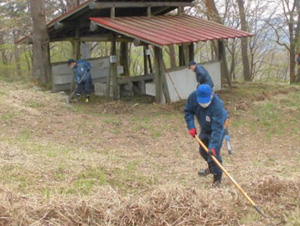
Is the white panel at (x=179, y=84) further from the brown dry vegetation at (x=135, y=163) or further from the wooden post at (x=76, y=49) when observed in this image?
the wooden post at (x=76, y=49)

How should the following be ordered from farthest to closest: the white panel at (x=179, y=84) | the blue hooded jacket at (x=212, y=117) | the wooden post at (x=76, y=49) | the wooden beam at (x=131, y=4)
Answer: the wooden post at (x=76, y=49), the white panel at (x=179, y=84), the wooden beam at (x=131, y=4), the blue hooded jacket at (x=212, y=117)

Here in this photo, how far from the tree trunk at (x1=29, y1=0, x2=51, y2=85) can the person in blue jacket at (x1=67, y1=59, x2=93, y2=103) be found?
2.55 metres

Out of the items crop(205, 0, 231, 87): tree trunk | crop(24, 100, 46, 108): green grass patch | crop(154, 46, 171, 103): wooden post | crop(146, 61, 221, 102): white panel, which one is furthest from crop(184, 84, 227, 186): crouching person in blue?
crop(205, 0, 231, 87): tree trunk

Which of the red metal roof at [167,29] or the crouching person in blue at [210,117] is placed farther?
the red metal roof at [167,29]

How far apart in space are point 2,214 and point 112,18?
9.95 metres

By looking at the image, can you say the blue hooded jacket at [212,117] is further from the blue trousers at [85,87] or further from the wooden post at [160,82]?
the blue trousers at [85,87]

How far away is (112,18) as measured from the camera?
44.2 feet

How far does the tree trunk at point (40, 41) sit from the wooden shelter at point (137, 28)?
0.36m

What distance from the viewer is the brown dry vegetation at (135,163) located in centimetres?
461

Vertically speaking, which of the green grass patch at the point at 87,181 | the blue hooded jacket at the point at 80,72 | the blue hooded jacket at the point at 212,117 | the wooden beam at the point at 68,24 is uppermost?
the wooden beam at the point at 68,24

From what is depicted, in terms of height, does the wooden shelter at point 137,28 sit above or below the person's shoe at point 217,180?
above

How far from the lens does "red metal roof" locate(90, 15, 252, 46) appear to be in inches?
477

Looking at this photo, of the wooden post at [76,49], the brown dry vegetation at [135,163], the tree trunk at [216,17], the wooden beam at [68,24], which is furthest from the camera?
the tree trunk at [216,17]

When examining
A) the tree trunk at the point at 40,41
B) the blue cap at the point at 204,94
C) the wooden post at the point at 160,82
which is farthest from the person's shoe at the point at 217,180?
the tree trunk at the point at 40,41
